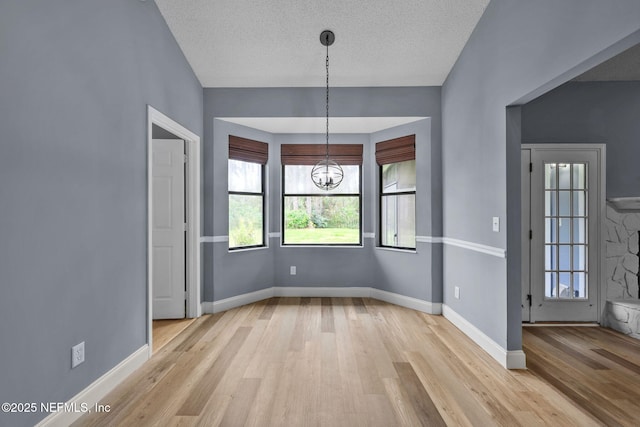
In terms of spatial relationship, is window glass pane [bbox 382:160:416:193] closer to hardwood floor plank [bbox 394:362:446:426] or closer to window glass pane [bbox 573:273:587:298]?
window glass pane [bbox 573:273:587:298]

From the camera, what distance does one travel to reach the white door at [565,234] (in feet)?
12.9

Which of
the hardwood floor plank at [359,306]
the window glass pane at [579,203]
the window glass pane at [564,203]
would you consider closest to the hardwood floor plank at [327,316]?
the hardwood floor plank at [359,306]

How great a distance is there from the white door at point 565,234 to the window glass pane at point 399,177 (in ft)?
4.67

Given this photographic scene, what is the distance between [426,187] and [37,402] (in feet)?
13.6

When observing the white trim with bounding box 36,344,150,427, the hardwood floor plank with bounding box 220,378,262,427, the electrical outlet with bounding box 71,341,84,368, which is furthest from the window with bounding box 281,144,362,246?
the electrical outlet with bounding box 71,341,84,368

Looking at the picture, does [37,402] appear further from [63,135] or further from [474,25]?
[474,25]

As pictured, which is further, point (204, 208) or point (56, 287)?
point (204, 208)

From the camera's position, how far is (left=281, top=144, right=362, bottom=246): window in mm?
5363

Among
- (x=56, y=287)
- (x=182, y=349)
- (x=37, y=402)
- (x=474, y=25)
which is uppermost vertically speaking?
(x=474, y=25)

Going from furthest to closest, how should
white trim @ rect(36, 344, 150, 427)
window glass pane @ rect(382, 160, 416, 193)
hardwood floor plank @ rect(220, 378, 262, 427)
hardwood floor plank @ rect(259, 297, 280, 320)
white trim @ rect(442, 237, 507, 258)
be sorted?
window glass pane @ rect(382, 160, 416, 193), hardwood floor plank @ rect(259, 297, 280, 320), white trim @ rect(442, 237, 507, 258), hardwood floor plank @ rect(220, 378, 262, 427), white trim @ rect(36, 344, 150, 427)

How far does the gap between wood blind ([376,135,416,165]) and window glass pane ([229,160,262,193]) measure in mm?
1788

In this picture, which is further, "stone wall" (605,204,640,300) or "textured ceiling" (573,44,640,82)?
"stone wall" (605,204,640,300)

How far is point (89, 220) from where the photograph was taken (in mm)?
2305

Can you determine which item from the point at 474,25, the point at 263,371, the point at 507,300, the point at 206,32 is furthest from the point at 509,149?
the point at 206,32
